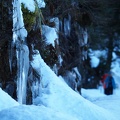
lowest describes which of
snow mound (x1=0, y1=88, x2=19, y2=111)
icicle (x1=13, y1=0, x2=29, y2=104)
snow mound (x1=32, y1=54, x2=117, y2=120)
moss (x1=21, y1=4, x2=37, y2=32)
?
snow mound (x1=32, y1=54, x2=117, y2=120)

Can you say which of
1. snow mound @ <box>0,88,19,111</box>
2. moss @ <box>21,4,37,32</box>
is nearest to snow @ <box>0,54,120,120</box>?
snow mound @ <box>0,88,19,111</box>

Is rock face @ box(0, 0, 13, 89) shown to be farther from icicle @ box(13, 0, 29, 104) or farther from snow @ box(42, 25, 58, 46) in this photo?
snow @ box(42, 25, 58, 46)

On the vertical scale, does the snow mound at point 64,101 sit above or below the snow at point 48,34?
below

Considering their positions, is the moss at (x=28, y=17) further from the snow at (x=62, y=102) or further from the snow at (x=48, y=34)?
the snow at (x=48, y=34)

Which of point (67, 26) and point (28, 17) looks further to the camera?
point (67, 26)

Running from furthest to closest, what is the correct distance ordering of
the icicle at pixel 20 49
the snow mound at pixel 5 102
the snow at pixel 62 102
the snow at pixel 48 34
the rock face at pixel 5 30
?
the snow at pixel 48 34 → the rock face at pixel 5 30 → the icicle at pixel 20 49 → the snow at pixel 62 102 → the snow mound at pixel 5 102

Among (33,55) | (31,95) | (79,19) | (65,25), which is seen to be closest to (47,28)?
(33,55)

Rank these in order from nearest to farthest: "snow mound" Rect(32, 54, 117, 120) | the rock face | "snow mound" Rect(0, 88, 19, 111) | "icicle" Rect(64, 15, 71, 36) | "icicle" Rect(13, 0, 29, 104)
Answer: "snow mound" Rect(0, 88, 19, 111), "snow mound" Rect(32, 54, 117, 120), "icicle" Rect(13, 0, 29, 104), the rock face, "icicle" Rect(64, 15, 71, 36)

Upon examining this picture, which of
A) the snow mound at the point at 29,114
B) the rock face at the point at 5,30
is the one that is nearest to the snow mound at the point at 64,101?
the rock face at the point at 5,30

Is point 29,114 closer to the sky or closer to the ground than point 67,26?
closer to the ground

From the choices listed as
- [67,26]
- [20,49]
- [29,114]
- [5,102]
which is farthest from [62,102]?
[67,26]

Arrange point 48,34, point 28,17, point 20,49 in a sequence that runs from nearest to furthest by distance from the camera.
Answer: point 20,49 → point 28,17 → point 48,34

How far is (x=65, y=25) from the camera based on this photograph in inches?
632

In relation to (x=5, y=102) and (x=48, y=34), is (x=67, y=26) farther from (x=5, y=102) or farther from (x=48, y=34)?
(x=5, y=102)
